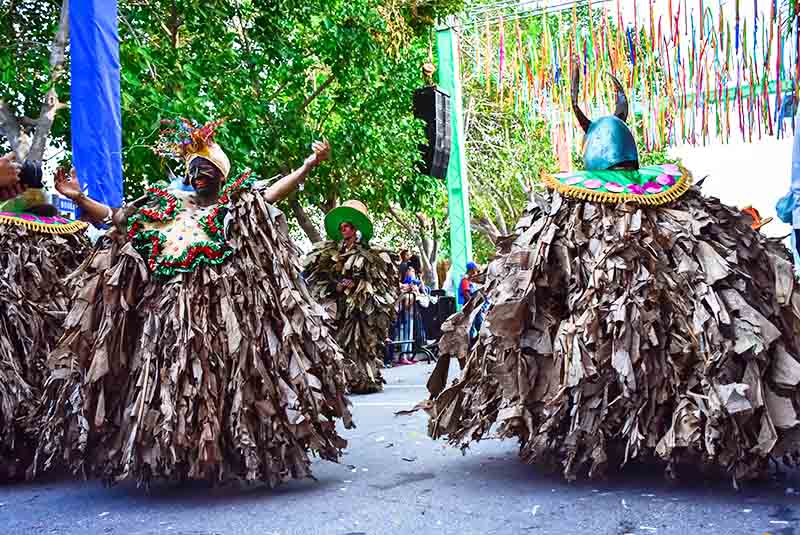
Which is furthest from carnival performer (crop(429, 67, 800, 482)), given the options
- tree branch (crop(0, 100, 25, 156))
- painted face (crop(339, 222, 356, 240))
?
tree branch (crop(0, 100, 25, 156))

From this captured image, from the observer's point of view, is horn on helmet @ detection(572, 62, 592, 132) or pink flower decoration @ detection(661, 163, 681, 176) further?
horn on helmet @ detection(572, 62, 592, 132)

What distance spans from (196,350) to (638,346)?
2296mm

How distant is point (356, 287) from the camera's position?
10.3 m

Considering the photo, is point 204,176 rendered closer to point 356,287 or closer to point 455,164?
point 356,287

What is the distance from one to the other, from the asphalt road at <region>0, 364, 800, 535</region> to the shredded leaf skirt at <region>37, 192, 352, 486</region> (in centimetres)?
19

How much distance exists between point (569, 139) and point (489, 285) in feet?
18.7

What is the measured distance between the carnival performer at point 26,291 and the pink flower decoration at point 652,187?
134 inches

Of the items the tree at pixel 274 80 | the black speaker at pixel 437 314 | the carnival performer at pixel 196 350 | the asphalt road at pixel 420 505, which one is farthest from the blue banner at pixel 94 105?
the black speaker at pixel 437 314

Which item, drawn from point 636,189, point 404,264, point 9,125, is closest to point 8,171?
point 636,189

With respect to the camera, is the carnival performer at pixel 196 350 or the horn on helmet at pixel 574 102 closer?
the carnival performer at pixel 196 350

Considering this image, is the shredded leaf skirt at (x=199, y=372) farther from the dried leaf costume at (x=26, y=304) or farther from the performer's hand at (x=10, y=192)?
the performer's hand at (x=10, y=192)

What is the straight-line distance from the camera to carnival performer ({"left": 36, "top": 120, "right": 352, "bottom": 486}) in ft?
15.8

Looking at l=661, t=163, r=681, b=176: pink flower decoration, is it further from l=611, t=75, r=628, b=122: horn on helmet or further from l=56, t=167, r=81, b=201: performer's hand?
l=56, t=167, r=81, b=201: performer's hand

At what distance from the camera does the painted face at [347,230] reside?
409 inches
